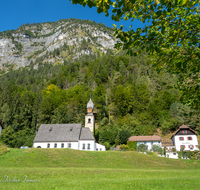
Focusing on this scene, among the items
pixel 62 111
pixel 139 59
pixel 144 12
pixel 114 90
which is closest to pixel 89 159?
pixel 144 12

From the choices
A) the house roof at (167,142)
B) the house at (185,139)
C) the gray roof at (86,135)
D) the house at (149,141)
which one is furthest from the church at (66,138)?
the house at (185,139)

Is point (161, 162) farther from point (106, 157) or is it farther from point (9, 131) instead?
point (9, 131)

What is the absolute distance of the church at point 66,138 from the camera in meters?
41.3

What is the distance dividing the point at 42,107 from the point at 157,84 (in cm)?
4813

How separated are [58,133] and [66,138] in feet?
9.75

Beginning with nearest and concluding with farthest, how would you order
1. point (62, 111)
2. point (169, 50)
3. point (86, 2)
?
point (86, 2)
point (169, 50)
point (62, 111)

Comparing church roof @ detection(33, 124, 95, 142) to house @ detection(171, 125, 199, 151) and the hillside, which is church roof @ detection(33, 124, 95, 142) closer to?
the hillside

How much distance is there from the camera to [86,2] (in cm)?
462

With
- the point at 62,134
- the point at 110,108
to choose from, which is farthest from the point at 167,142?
the point at 62,134

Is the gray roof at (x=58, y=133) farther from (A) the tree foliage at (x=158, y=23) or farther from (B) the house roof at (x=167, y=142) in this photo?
(A) the tree foliage at (x=158, y=23)

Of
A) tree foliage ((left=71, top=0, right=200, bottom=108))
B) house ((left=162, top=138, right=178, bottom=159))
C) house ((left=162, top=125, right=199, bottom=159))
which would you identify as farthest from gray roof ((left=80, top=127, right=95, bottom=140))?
tree foliage ((left=71, top=0, right=200, bottom=108))

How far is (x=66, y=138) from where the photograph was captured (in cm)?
4184

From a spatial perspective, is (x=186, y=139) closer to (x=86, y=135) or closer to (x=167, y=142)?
(x=167, y=142)

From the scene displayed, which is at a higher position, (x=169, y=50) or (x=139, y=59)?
(x=139, y=59)
